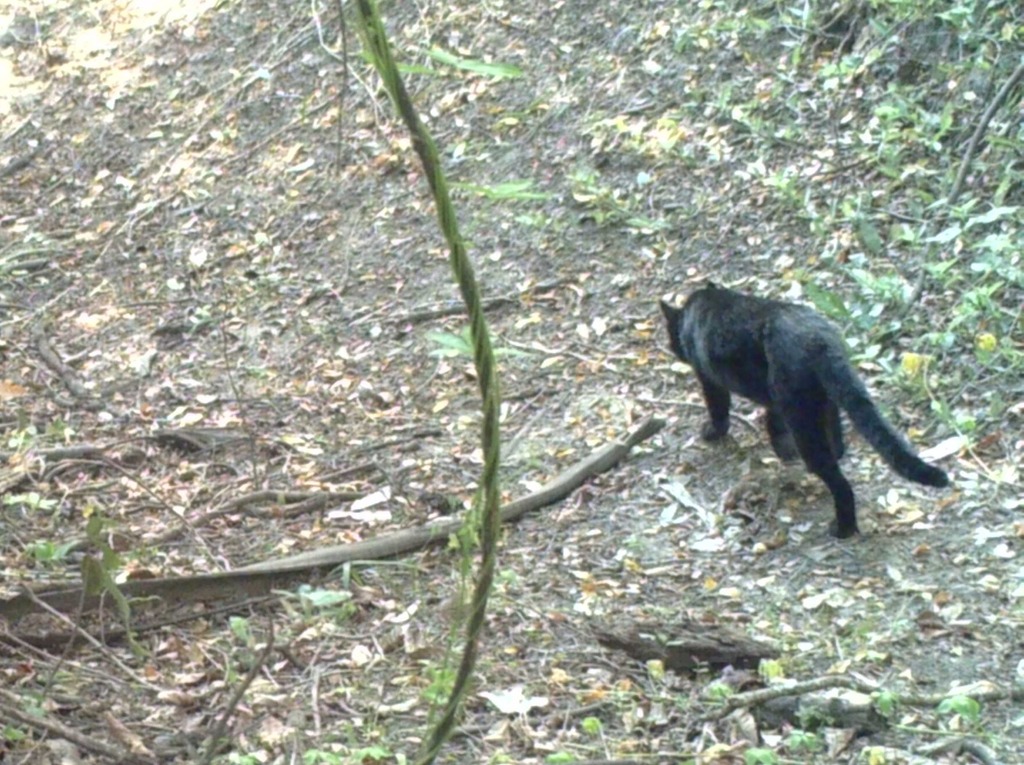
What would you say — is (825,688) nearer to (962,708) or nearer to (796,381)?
(962,708)

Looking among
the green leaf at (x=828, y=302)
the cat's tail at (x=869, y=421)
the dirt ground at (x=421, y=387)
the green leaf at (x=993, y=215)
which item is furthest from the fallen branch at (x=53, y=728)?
the green leaf at (x=993, y=215)

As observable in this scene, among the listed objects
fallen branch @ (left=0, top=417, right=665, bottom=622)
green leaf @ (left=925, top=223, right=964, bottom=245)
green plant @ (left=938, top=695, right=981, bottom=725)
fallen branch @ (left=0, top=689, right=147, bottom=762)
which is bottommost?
green plant @ (left=938, top=695, right=981, bottom=725)

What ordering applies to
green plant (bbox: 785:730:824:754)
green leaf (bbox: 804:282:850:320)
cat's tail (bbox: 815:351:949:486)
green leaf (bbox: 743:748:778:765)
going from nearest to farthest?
green leaf (bbox: 743:748:778:765) < green plant (bbox: 785:730:824:754) < cat's tail (bbox: 815:351:949:486) < green leaf (bbox: 804:282:850:320)

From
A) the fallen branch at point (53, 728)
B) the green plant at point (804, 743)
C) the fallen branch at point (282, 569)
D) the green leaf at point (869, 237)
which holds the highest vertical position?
the fallen branch at point (53, 728)

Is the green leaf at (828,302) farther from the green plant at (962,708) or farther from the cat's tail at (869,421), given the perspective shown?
the green plant at (962,708)

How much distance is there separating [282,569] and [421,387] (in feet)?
7.97

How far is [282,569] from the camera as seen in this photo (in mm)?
5684

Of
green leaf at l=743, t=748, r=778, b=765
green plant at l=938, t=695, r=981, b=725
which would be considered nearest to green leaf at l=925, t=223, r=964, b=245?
green plant at l=938, t=695, r=981, b=725

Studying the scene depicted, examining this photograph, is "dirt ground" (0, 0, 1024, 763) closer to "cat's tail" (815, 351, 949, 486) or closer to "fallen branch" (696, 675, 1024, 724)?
"fallen branch" (696, 675, 1024, 724)

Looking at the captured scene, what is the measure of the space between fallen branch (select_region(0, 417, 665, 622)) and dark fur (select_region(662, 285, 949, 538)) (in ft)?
2.91

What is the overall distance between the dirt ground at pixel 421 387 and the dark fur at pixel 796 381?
316 mm

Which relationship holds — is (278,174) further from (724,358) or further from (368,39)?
(368,39)

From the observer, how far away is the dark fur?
549 cm

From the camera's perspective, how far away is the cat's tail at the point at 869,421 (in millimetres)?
5320
